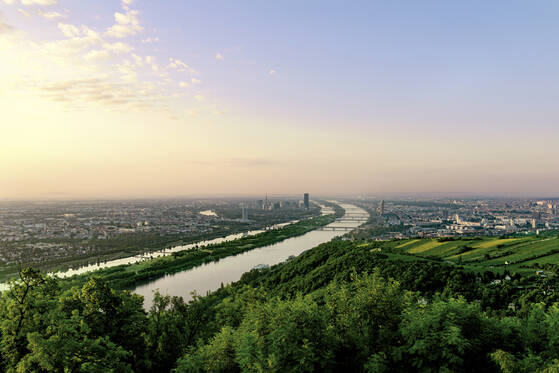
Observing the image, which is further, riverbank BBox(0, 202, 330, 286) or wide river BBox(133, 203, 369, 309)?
riverbank BBox(0, 202, 330, 286)

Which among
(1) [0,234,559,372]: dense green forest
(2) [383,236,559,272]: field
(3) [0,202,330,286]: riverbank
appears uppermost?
(1) [0,234,559,372]: dense green forest

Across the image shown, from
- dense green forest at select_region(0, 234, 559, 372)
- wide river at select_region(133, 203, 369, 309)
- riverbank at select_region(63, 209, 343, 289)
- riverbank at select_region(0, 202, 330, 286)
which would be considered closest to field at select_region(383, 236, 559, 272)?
dense green forest at select_region(0, 234, 559, 372)

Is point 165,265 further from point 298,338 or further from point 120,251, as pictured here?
point 298,338

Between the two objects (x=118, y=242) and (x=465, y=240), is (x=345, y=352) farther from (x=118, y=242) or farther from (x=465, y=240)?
(x=118, y=242)

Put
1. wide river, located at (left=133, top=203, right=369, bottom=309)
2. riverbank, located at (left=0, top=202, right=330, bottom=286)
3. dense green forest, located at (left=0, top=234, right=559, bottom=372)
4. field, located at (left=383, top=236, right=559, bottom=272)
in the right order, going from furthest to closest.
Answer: riverbank, located at (left=0, top=202, right=330, bottom=286) < wide river, located at (left=133, top=203, right=369, bottom=309) < field, located at (left=383, top=236, right=559, bottom=272) < dense green forest, located at (left=0, top=234, right=559, bottom=372)

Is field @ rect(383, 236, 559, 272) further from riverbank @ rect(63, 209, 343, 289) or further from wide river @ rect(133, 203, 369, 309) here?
riverbank @ rect(63, 209, 343, 289)

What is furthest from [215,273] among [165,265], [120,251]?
[120,251]

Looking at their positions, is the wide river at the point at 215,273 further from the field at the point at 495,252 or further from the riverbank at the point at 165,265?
the field at the point at 495,252

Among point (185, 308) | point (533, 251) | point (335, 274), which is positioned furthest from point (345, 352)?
point (533, 251)

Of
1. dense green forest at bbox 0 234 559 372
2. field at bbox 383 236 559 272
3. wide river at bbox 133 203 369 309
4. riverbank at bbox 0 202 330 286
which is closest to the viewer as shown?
dense green forest at bbox 0 234 559 372
